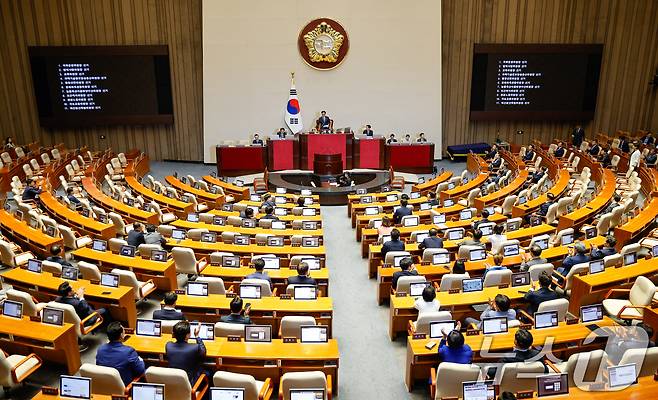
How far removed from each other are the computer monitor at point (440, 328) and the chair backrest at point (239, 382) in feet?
7.29

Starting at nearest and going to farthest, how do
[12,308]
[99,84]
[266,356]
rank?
[266,356] → [12,308] → [99,84]

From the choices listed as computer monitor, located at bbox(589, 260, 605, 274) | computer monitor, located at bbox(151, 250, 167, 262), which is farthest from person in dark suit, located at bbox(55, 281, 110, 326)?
computer monitor, located at bbox(589, 260, 605, 274)

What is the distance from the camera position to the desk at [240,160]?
19.3 m

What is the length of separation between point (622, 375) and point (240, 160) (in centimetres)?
1592

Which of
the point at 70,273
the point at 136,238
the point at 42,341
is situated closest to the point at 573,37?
Result: the point at 136,238

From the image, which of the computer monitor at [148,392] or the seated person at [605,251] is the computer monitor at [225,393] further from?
the seated person at [605,251]

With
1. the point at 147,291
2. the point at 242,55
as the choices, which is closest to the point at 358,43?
the point at 242,55

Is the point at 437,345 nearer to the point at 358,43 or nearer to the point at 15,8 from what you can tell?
the point at 358,43

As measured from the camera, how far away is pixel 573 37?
68.2ft

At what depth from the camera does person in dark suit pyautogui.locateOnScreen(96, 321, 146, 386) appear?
559 centimetres

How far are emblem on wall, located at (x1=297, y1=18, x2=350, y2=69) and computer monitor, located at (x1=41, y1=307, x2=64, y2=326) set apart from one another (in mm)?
15182

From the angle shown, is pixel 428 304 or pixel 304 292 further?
pixel 304 292

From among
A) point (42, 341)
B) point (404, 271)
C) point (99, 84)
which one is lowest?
point (42, 341)

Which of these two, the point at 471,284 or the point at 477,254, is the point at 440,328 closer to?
the point at 471,284
